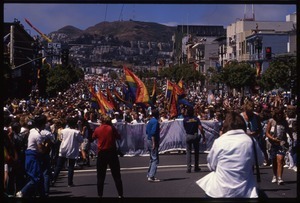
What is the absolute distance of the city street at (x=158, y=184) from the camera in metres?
12.4

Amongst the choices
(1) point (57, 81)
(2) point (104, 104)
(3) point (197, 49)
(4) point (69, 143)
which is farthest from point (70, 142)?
(3) point (197, 49)

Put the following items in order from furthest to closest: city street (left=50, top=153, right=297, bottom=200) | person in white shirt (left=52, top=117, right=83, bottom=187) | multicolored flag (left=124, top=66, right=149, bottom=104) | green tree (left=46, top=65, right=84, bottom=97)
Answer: green tree (left=46, top=65, right=84, bottom=97) < multicolored flag (left=124, top=66, right=149, bottom=104) < person in white shirt (left=52, top=117, right=83, bottom=187) < city street (left=50, top=153, right=297, bottom=200)

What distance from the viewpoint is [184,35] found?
114 meters

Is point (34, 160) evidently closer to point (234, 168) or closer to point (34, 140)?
point (34, 140)

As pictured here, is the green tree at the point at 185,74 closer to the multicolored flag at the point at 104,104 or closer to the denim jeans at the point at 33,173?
the multicolored flag at the point at 104,104

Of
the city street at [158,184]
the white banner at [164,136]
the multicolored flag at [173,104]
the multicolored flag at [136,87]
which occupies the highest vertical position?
the multicolored flag at [136,87]

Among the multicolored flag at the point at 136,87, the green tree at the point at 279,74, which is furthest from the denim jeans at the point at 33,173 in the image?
the green tree at the point at 279,74

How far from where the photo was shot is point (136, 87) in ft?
74.6

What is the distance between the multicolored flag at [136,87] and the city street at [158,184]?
4.04 metres

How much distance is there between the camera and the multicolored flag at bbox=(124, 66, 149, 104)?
72.8 feet

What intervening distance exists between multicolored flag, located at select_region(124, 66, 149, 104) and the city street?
404 centimetres

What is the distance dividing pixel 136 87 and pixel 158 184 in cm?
914

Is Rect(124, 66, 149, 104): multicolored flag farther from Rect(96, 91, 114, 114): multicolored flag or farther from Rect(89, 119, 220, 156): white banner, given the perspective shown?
Rect(96, 91, 114, 114): multicolored flag

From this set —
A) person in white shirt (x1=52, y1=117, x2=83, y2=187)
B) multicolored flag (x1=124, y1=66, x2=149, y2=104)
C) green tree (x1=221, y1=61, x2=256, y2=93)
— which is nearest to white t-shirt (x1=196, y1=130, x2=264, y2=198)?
person in white shirt (x1=52, y1=117, x2=83, y2=187)
